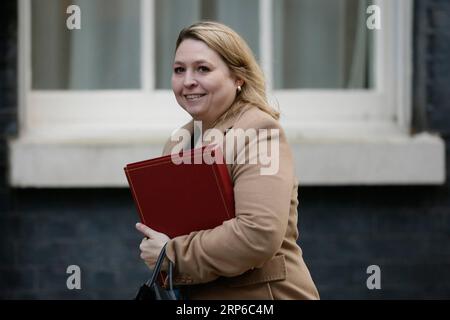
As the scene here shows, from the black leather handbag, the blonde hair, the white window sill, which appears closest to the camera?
the black leather handbag

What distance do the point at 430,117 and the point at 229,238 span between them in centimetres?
311

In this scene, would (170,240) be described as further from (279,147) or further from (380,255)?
(380,255)

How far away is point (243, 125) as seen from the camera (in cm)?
286

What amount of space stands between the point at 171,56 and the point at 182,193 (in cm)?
304

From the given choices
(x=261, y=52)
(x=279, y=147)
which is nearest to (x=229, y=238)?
(x=279, y=147)

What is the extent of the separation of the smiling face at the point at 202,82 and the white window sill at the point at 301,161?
2.36m

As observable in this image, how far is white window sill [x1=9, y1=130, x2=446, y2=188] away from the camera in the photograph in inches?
211

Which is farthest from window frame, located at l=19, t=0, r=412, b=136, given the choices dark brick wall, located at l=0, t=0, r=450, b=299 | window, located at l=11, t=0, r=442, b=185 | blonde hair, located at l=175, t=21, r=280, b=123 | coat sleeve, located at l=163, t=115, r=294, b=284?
coat sleeve, located at l=163, t=115, r=294, b=284

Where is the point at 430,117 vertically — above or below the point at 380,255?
above

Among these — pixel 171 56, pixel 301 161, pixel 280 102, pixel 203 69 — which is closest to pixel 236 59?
pixel 203 69

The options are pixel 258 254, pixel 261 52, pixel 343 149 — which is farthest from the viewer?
pixel 261 52

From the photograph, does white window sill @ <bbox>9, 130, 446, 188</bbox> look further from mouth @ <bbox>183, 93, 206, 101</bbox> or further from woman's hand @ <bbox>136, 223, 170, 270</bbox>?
woman's hand @ <bbox>136, 223, 170, 270</bbox>

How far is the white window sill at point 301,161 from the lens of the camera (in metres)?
5.36

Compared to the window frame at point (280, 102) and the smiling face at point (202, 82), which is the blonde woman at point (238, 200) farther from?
the window frame at point (280, 102)
